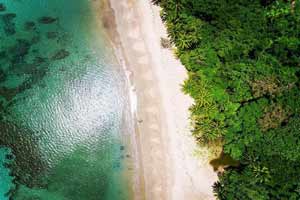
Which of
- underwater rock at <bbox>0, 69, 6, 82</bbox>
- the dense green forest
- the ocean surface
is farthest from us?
underwater rock at <bbox>0, 69, 6, 82</bbox>

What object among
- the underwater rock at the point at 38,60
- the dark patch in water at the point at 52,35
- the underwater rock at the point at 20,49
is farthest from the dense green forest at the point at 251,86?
the underwater rock at the point at 20,49

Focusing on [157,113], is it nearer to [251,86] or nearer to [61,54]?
[251,86]

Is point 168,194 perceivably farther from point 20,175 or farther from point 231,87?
point 20,175

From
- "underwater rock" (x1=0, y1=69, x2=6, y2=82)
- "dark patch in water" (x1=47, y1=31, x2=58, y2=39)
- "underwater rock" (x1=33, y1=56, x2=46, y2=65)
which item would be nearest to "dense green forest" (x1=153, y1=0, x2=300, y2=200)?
"dark patch in water" (x1=47, y1=31, x2=58, y2=39)

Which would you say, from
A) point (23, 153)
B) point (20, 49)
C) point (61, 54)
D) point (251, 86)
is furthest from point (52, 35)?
point (251, 86)

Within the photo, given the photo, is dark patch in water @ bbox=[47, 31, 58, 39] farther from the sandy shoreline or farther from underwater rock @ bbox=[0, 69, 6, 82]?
the sandy shoreline

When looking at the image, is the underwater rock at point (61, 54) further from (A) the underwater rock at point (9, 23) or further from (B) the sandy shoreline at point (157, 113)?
(B) the sandy shoreline at point (157, 113)
